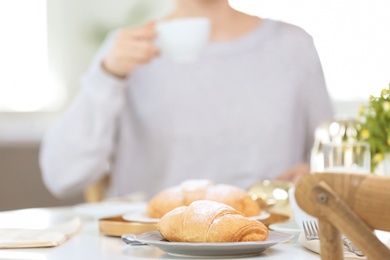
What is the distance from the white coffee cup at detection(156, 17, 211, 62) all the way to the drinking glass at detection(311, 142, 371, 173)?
337 mm

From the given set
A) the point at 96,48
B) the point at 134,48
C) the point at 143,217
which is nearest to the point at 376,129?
the point at 143,217

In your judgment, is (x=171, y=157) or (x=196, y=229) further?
(x=171, y=157)

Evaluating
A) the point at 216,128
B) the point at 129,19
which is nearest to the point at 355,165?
the point at 216,128

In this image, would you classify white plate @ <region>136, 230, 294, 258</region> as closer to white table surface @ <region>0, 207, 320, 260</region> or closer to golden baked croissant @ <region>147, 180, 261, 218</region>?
white table surface @ <region>0, 207, 320, 260</region>

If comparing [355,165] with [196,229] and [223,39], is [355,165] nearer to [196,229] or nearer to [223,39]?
[196,229]

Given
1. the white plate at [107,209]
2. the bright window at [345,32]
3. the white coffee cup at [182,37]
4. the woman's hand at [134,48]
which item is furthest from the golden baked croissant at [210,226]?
the bright window at [345,32]

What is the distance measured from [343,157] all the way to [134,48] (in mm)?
632

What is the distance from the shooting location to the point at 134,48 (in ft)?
6.28

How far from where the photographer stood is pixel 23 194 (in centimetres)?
347

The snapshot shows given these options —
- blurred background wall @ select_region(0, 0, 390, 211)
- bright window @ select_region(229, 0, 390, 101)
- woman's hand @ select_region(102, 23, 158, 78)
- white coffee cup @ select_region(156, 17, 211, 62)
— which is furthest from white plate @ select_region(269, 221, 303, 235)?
bright window @ select_region(229, 0, 390, 101)

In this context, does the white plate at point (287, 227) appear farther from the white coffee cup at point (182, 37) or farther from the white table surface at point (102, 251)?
the white coffee cup at point (182, 37)

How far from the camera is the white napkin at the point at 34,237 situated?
3.35ft

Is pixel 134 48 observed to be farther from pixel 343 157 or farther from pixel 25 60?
pixel 25 60

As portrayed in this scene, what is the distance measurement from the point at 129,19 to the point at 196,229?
11.7ft
